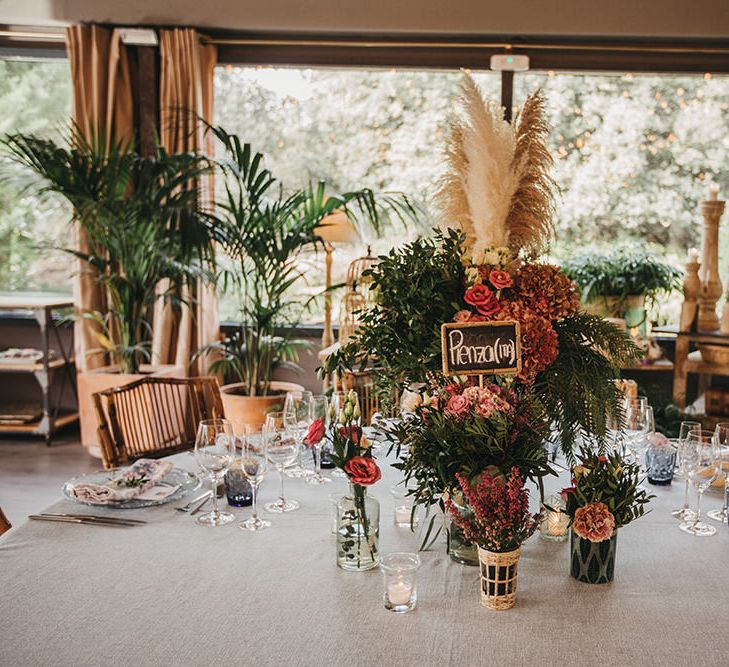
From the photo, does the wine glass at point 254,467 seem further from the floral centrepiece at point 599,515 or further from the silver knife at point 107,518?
the floral centrepiece at point 599,515

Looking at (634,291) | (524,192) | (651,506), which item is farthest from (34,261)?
(651,506)

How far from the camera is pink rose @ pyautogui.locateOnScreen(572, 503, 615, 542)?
5.02 ft

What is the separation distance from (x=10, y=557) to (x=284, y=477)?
0.73 metres

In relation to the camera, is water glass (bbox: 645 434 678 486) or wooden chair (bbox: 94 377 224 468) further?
wooden chair (bbox: 94 377 224 468)

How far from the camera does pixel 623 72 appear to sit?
519cm

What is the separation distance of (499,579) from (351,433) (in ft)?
1.27

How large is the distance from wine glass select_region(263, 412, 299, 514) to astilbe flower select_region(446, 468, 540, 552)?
1.77 ft

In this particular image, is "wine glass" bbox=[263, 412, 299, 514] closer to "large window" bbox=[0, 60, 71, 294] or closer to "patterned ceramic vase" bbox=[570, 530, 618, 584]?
"patterned ceramic vase" bbox=[570, 530, 618, 584]

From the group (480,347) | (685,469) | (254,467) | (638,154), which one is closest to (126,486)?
(254,467)

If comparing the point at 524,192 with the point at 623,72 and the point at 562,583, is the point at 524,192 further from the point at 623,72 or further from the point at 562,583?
the point at 623,72

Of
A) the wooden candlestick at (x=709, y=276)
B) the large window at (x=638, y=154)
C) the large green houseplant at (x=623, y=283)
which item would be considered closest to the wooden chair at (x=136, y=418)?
the large green houseplant at (x=623, y=283)

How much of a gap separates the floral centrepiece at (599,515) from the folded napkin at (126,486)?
39.4 inches

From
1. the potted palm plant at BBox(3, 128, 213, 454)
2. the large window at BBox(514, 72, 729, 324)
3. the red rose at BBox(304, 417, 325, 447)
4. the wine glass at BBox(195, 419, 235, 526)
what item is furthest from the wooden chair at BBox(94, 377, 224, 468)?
the large window at BBox(514, 72, 729, 324)

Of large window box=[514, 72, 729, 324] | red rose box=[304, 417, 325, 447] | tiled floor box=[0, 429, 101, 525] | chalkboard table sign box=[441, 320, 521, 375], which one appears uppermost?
large window box=[514, 72, 729, 324]
